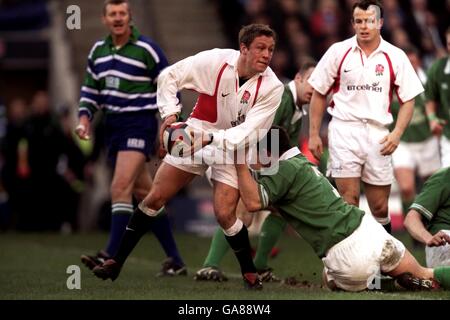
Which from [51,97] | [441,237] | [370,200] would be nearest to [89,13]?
[51,97]

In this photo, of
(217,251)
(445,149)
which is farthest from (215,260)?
(445,149)

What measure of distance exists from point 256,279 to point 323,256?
691 mm

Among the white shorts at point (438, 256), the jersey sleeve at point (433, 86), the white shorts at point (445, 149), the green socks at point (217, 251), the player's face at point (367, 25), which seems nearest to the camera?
the white shorts at point (438, 256)

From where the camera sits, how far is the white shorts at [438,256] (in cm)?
1023

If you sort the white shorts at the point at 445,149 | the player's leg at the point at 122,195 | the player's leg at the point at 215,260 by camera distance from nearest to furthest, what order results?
the player's leg at the point at 215,260
the player's leg at the point at 122,195
the white shorts at the point at 445,149

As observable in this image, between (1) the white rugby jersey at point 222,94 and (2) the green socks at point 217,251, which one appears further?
(2) the green socks at point 217,251

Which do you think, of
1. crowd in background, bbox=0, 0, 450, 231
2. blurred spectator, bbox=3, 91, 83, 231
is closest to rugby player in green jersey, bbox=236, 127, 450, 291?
crowd in background, bbox=0, 0, 450, 231

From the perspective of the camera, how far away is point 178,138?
9.52 metres

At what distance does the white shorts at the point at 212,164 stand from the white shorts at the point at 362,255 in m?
1.02

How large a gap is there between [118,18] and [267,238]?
2.50 meters

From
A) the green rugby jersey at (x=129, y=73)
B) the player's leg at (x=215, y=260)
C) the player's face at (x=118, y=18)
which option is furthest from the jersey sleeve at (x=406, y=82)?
the player's face at (x=118, y=18)

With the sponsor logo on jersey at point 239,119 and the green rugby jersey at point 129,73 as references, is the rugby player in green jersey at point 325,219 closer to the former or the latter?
the sponsor logo on jersey at point 239,119

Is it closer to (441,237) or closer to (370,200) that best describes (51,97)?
(370,200)

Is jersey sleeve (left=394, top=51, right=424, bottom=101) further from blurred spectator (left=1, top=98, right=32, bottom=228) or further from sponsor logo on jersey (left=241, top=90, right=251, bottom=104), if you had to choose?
blurred spectator (left=1, top=98, right=32, bottom=228)
